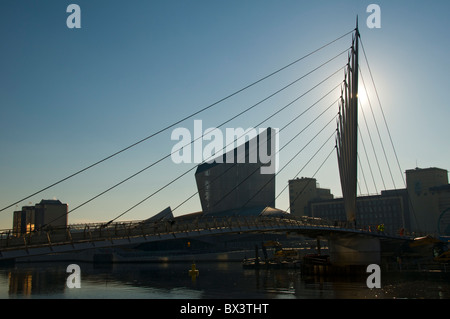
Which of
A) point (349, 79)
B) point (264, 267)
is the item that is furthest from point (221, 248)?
point (349, 79)

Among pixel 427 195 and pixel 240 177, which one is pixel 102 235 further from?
pixel 427 195

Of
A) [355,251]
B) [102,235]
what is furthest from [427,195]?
[102,235]

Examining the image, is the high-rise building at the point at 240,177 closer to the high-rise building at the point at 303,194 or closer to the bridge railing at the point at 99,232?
the high-rise building at the point at 303,194

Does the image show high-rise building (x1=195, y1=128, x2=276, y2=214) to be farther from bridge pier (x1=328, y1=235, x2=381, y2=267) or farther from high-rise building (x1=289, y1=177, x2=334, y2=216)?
bridge pier (x1=328, y1=235, x2=381, y2=267)

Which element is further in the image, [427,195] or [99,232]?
[427,195]

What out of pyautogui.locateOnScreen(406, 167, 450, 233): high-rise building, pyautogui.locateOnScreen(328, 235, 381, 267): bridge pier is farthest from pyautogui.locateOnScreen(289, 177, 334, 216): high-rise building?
pyautogui.locateOnScreen(328, 235, 381, 267): bridge pier

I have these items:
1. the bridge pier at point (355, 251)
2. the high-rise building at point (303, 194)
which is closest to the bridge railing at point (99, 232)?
the bridge pier at point (355, 251)

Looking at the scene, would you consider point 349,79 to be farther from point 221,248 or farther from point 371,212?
point 371,212

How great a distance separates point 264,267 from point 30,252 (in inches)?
1910

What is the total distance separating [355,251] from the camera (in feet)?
159

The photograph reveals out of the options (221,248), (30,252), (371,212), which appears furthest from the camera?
(371,212)

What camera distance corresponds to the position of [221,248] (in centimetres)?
10931

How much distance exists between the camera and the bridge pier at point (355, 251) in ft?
157
